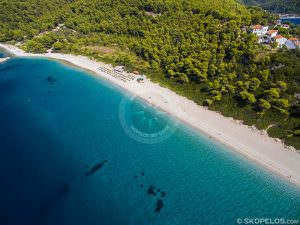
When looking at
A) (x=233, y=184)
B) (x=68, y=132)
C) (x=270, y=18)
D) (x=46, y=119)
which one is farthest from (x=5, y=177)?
(x=270, y=18)

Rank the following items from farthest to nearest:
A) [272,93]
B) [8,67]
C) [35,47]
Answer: [35,47] < [8,67] < [272,93]

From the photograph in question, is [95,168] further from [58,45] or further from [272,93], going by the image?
[58,45]

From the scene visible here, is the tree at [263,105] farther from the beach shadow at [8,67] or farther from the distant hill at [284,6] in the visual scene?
the distant hill at [284,6]

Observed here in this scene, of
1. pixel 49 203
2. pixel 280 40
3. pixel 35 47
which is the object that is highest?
pixel 280 40

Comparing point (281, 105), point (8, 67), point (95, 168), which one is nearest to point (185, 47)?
point (281, 105)

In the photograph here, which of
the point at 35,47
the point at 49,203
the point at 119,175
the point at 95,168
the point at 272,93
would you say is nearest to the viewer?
the point at 49,203

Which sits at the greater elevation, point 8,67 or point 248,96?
point 248,96
